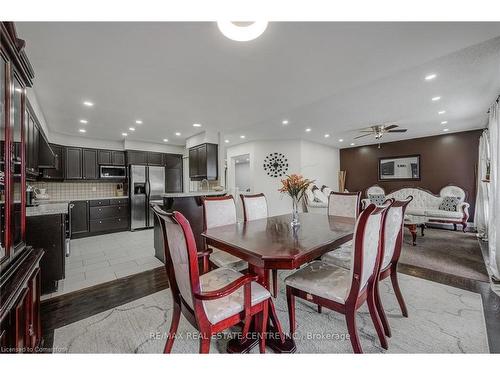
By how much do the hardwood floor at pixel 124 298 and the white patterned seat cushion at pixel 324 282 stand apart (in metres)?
1.13

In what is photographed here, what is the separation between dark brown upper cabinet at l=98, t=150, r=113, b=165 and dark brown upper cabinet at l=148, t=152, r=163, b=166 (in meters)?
0.96

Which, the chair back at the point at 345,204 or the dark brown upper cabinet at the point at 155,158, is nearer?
the chair back at the point at 345,204

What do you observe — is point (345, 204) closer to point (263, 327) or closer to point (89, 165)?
point (263, 327)

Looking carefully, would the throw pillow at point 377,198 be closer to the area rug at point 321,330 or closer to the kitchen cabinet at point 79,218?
the area rug at point 321,330

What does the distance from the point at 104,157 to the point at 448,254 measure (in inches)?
301

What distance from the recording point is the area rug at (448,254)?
2797mm

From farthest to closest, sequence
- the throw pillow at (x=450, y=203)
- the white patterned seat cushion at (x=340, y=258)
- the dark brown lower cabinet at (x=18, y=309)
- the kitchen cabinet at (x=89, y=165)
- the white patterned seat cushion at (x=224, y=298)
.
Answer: the kitchen cabinet at (x=89, y=165)
the throw pillow at (x=450, y=203)
the white patterned seat cushion at (x=340, y=258)
the white patterned seat cushion at (x=224, y=298)
the dark brown lower cabinet at (x=18, y=309)

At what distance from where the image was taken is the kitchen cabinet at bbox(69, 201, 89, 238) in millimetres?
4785

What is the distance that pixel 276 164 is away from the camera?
260 inches

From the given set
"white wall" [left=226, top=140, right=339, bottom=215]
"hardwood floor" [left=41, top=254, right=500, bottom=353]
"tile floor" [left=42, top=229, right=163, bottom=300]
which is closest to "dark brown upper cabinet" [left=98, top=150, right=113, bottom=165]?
"tile floor" [left=42, top=229, right=163, bottom=300]

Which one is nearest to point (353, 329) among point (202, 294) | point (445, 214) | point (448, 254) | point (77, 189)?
point (202, 294)

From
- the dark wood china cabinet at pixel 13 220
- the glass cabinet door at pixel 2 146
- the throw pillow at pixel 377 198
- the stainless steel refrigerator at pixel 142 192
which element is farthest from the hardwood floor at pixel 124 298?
the throw pillow at pixel 377 198
